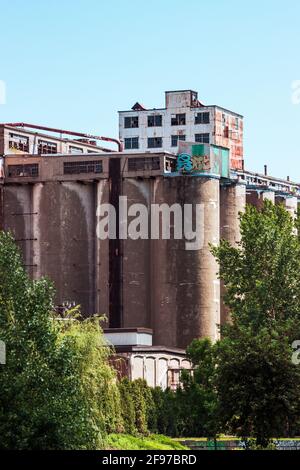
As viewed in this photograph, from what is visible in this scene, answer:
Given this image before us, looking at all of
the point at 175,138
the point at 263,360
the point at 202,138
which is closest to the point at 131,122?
the point at 175,138

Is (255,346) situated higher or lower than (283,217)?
lower

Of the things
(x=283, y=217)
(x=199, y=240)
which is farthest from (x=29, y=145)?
(x=283, y=217)

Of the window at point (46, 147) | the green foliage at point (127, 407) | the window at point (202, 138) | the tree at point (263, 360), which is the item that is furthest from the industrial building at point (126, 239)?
the window at point (202, 138)

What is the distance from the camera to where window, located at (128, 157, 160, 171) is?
420 feet

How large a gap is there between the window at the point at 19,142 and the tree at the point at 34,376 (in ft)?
237

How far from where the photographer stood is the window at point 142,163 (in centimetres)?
12812

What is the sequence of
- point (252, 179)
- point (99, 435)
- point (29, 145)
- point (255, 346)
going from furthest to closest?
1. point (252, 179)
2. point (29, 145)
3. point (255, 346)
4. point (99, 435)

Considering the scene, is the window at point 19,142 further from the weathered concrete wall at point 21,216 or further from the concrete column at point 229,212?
the concrete column at point 229,212

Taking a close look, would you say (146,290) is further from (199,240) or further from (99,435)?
(99,435)

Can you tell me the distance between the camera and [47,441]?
201ft

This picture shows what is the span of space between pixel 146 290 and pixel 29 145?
2421cm

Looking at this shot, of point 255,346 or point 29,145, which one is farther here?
point 29,145
